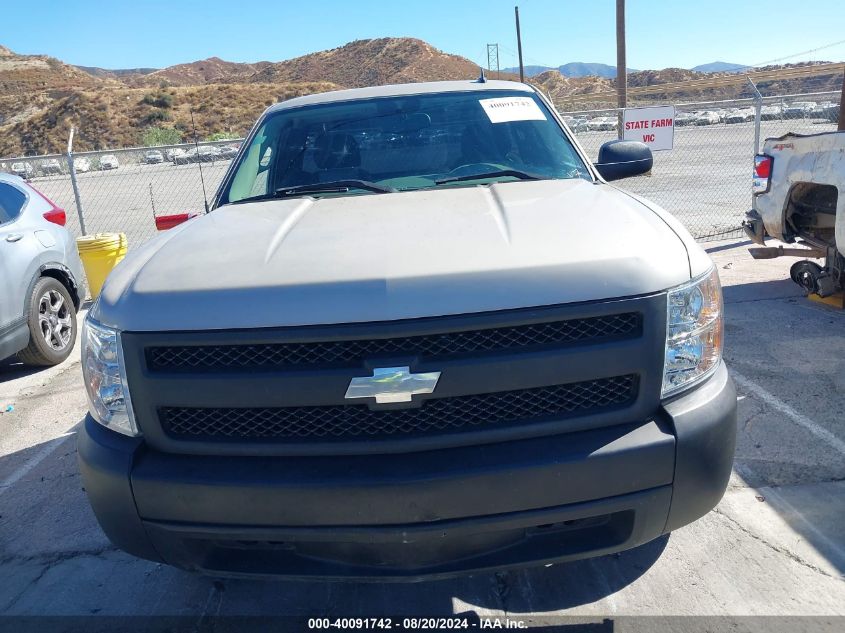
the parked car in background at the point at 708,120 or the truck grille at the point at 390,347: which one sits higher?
the truck grille at the point at 390,347

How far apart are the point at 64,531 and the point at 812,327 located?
5.60 metres

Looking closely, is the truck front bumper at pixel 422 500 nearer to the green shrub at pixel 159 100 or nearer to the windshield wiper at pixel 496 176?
the windshield wiper at pixel 496 176

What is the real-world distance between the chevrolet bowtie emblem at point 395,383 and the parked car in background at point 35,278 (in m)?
4.45

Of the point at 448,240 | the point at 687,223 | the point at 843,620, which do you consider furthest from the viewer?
the point at 687,223

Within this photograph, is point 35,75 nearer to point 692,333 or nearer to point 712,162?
point 712,162

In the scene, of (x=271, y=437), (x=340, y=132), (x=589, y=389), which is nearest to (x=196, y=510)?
(x=271, y=437)

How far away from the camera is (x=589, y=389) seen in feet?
7.05

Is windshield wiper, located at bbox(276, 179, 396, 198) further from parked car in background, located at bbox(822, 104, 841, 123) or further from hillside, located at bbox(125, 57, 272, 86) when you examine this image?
hillside, located at bbox(125, 57, 272, 86)

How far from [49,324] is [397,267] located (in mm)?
5015

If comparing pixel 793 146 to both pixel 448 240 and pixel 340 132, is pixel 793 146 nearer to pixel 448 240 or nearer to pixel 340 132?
pixel 340 132

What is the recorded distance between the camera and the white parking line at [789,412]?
381 centimetres

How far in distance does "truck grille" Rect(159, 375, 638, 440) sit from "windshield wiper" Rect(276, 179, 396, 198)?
1469mm

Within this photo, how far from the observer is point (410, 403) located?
2.04 metres

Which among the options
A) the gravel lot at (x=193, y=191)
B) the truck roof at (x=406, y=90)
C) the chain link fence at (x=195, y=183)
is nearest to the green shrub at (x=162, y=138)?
the chain link fence at (x=195, y=183)
